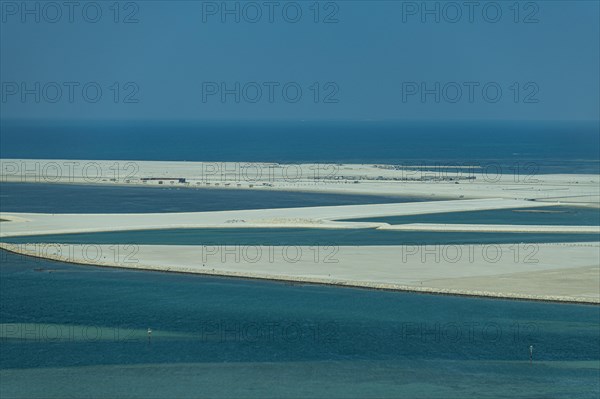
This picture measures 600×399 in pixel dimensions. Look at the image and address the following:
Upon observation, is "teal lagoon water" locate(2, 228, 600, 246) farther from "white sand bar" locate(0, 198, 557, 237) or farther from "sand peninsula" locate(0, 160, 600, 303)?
"white sand bar" locate(0, 198, 557, 237)

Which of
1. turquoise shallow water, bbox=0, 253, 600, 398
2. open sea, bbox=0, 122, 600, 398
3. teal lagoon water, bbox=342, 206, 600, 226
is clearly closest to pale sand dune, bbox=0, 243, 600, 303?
open sea, bbox=0, 122, 600, 398

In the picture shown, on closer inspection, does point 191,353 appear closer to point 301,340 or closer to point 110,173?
point 301,340

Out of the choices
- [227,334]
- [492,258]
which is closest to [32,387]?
[227,334]
